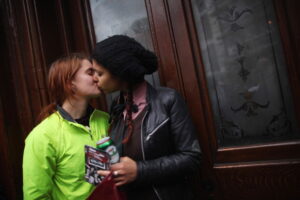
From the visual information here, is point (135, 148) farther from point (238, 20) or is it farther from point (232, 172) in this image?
point (238, 20)

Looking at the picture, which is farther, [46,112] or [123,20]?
[123,20]

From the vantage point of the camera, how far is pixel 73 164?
119cm

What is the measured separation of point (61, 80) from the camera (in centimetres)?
136

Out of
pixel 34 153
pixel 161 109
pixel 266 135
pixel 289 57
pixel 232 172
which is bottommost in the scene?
pixel 232 172

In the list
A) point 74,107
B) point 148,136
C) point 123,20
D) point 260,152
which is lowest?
point 260,152

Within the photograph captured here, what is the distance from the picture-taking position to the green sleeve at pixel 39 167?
3.63 ft

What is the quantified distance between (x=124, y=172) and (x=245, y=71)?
912mm

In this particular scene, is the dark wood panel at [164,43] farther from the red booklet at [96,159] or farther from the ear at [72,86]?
the red booklet at [96,159]

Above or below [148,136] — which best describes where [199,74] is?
above

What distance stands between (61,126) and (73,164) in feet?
0.74

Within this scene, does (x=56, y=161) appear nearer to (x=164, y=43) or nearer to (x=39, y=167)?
(x=39, y=167)

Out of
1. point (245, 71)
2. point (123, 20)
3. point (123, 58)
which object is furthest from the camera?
point (123, 20)

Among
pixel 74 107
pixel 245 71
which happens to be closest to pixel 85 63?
pixel 74 107

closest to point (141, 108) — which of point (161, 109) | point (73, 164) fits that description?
point (161, 109)
